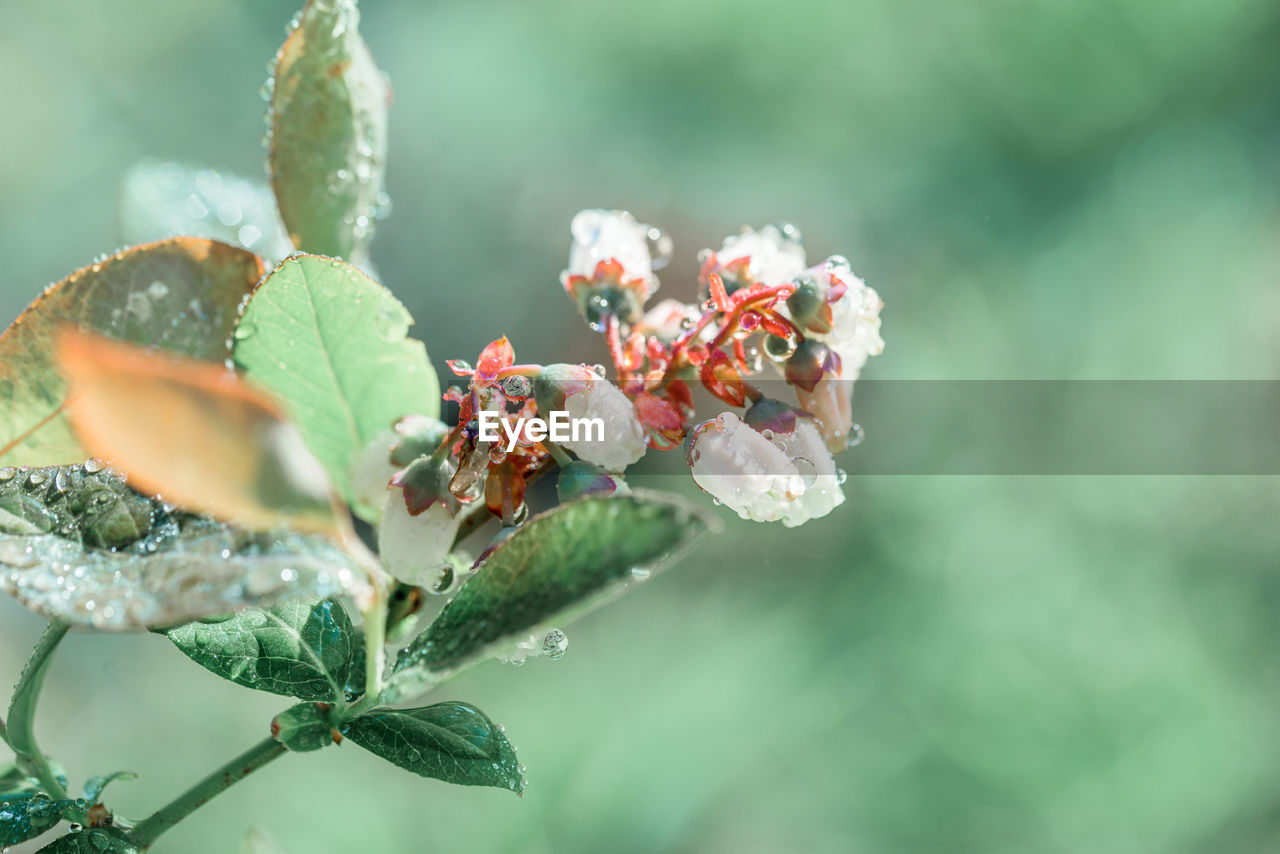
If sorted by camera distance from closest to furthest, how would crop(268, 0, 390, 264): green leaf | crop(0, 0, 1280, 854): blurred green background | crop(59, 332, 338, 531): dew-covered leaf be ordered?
1. crop(59, 332, 338, 531): dew-covered leaf
2. crop(268, 0, 390, 264): green leaf
3. crop(0, 0, 1280, 854): blurred green background

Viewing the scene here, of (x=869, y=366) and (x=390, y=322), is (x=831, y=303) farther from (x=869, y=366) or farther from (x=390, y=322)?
(x=869, y=366)

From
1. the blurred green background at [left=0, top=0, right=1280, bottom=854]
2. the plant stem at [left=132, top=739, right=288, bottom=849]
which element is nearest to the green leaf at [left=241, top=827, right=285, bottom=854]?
the plant stem at [left=132, top=739, right=288, bottom=849]

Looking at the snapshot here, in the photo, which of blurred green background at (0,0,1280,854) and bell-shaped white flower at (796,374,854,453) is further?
blurred green background at (0,0,1280,854)

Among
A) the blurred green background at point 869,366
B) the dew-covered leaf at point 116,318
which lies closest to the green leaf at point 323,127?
the dew-covered leaf at point 116,318

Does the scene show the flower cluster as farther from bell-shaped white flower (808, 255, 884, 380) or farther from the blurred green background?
the blurred green background

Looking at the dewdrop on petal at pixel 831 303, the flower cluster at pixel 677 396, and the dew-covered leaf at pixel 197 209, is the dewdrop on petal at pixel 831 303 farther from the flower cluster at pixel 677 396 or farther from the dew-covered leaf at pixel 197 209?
the dew-covered leaf at pixel 197 209

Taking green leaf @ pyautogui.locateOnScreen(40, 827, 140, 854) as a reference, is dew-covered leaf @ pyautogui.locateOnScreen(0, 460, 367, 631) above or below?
above

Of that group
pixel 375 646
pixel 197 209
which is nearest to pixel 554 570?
pixel 375 646
